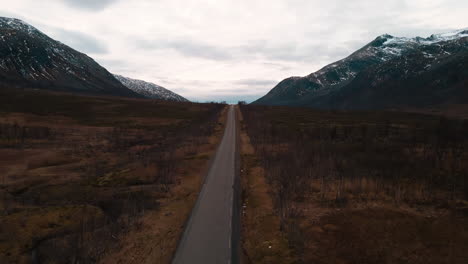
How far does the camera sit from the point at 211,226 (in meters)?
21.2

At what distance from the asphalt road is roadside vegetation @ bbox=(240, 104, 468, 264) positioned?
2.58 meters

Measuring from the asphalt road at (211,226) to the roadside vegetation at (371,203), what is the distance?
2.58m

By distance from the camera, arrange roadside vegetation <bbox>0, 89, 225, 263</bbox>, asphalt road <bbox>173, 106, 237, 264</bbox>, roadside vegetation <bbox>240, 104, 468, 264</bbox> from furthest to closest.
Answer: roadside vegetation <bbox>0, 89, 225, 263</bbox>
roadside vegetation <bbox>240, 104, 468, 264</bbox>
asphalt road <bbox>173, 106, 237, 264</bbox>

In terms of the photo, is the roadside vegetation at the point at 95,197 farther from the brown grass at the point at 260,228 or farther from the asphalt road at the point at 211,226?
the brown grass at the point at 260,228

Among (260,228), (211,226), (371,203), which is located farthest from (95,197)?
(371,203)

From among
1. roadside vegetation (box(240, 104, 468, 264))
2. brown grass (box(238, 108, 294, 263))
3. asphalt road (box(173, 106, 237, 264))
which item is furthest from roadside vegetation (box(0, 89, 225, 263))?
roadside vegetation (box(240, 104, 468, 264))

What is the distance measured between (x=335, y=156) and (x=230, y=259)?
30.5m

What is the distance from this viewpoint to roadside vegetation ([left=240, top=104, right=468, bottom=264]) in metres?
18.0

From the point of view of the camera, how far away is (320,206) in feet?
84.3

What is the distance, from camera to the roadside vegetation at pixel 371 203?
59.2 feet

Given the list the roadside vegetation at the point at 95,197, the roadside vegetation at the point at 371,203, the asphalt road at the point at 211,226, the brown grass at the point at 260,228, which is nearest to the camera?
the asphalt road at the point at 211,226

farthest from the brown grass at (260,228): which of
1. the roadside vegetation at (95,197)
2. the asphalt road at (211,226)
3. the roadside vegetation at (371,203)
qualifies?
the roadside vegetation at (95,197)

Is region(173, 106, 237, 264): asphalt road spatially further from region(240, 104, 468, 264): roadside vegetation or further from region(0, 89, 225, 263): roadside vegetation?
region(240, 104, 468, 264): roadside vegetation

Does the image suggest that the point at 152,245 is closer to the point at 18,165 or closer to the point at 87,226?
the point at 87,226
